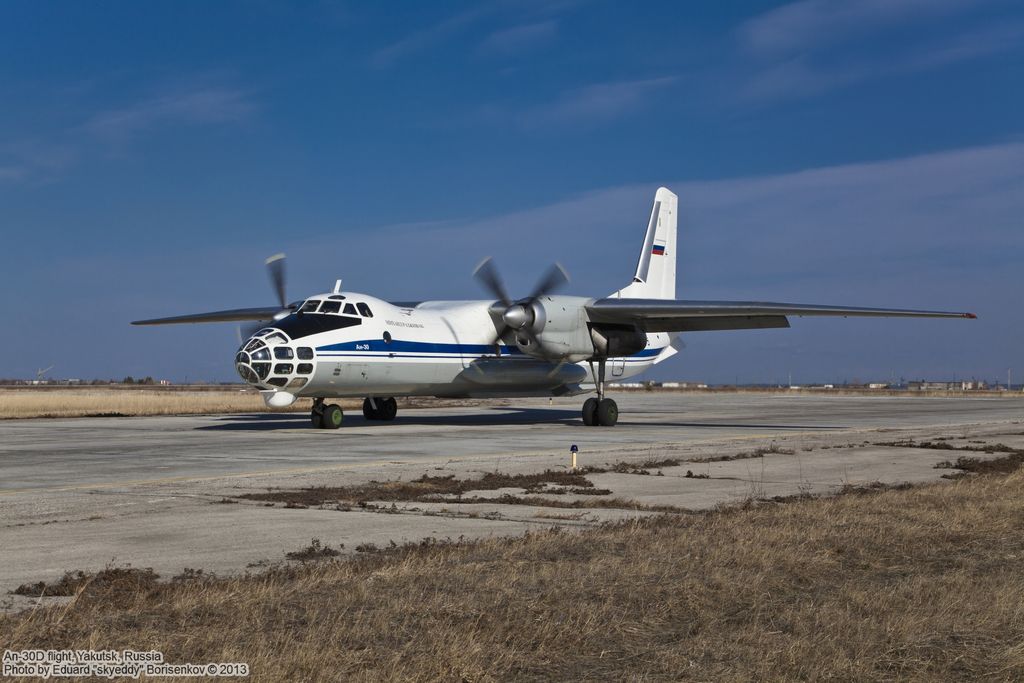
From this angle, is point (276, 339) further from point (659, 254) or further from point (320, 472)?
point (659, 254)

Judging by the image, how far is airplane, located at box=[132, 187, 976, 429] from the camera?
84.2 feet

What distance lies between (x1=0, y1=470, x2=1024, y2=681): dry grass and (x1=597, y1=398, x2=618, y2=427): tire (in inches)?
850

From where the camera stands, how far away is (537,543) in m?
9.32

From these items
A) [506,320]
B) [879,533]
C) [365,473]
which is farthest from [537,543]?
[506,320]

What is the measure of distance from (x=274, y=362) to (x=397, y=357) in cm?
427

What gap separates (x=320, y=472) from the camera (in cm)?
1616

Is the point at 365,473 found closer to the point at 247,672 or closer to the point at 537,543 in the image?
the point at 537,543

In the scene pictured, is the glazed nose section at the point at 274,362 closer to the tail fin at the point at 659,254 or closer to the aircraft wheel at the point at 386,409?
the aircraft wheel at the point at 386,409

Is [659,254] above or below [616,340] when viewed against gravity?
above

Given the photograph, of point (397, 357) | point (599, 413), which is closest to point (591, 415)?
point (599, 413)

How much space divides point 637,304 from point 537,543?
68.4ft

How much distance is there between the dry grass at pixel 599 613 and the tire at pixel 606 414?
21595mm

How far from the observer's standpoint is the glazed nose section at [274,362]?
80.9 feet

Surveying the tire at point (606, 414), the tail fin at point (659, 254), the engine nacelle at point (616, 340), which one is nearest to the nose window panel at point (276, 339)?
the engine nacelle at point (616, 340)
